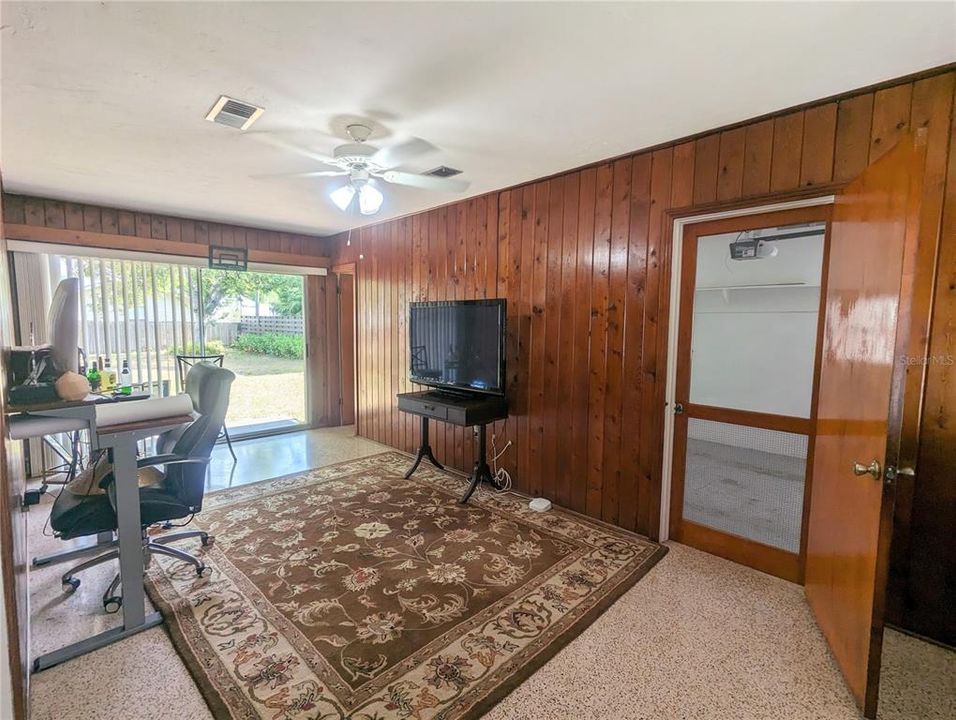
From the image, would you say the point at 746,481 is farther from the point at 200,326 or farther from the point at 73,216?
the point at 73,216

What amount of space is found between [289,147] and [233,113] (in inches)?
18.4

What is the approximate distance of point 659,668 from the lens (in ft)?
5.84

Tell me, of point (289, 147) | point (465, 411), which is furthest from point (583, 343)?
point (289, 147)

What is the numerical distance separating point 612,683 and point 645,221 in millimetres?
2440

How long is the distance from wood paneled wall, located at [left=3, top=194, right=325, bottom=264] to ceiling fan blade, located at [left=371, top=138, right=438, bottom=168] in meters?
3.01

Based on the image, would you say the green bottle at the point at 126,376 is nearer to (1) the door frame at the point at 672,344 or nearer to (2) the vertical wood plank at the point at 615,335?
(2) the vertical wood plank at the point at 615,335

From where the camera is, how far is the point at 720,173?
2441mm

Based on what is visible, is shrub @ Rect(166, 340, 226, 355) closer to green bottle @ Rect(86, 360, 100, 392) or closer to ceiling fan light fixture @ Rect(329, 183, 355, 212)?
green bottle @ Rect(86, 360, 100, 392)

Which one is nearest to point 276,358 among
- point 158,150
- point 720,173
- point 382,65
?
point 158,150

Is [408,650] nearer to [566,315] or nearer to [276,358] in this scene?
[566,315]

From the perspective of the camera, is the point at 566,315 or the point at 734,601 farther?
the point at 566,315

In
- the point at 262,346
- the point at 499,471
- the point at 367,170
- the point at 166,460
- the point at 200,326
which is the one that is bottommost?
the point at 499,471

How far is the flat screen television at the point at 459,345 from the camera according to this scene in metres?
3.32

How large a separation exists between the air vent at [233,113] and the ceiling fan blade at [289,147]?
0.45 ft
